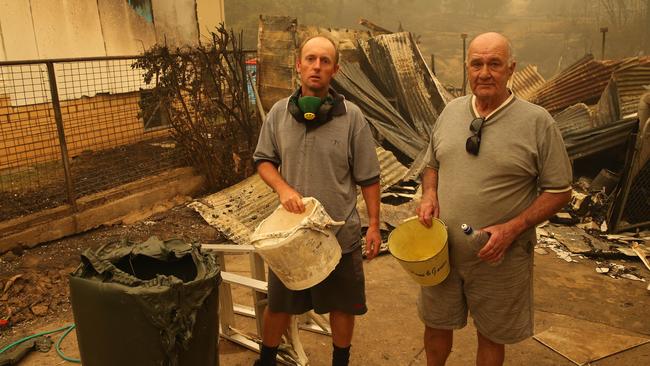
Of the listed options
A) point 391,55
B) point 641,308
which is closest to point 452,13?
point 391,55

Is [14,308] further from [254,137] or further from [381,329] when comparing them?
[254,137]

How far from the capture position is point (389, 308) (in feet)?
13.4

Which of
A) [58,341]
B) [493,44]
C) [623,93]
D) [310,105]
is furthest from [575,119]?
[58,341]

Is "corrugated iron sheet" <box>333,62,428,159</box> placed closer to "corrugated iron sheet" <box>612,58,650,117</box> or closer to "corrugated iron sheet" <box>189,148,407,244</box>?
"corrugated iron sheet" <box>189,148,407,244</box>

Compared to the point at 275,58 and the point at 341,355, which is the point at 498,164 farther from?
the point at 275,58

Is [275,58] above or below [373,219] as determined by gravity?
above

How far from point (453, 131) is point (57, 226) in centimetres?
439

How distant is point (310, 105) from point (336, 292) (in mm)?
973

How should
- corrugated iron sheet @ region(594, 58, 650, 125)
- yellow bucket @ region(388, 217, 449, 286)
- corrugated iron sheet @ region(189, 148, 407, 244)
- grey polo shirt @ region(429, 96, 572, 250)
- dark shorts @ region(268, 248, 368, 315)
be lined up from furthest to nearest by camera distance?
1. corrugated iron sheet @ region(594, 58, 650, 125)
2. corrugated iron sheet @ region(189, 148, 407, 244)
3. dark shorts @ region(268, 248, 368, 315)
4. yellow bucket @ region(388, 217, 449, 286)
5. grey polo shirt @ region(429, 96, 572, 250)

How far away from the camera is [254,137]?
685 centimetres

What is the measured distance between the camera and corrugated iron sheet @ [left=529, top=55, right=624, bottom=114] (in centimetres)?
958

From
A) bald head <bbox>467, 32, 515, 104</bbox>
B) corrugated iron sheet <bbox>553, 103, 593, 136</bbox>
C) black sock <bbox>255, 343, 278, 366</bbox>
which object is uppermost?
bald head <bbox>467, 32, 515, 104</bbox>

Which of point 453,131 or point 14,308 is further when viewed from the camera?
point 14,308

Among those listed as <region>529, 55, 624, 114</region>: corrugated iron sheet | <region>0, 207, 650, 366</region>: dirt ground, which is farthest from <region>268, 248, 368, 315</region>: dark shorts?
<region>529, 55, 624, 114</region>: corrugated iron sheet
